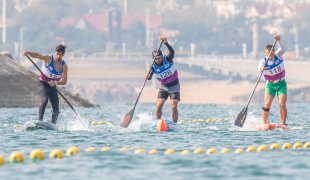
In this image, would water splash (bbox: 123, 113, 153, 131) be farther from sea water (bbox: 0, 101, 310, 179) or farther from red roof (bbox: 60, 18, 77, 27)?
red roof (bbox: 60, 18, 77, 27)

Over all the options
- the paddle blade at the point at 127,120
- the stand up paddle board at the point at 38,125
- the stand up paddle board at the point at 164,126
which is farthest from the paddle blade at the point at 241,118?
the stand up paddle board at the point at 38,125

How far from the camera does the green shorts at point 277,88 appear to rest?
2447 centimetres

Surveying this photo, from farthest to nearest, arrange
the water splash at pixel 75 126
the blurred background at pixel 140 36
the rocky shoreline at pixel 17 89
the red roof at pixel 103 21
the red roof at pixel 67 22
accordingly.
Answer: the red roof at pixel 103 21 < the red roof at pixel 67 22 < the blurred background at pixel 140 36 < the rocky shoreline at pixel 17 89 < the water splash at pixel 75 126

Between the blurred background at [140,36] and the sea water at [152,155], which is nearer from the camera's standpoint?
the sea water at [152,155]

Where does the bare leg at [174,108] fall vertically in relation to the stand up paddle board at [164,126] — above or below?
above

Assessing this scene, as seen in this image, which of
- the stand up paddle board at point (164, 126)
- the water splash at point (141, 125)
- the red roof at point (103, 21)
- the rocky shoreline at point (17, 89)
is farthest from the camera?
the red roof at point (103, 21)

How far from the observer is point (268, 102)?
81.0ft

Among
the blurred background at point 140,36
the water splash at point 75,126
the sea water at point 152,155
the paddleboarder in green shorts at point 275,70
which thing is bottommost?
the sea water at point 152,155

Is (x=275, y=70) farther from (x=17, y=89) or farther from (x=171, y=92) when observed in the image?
(x=17, y=89)

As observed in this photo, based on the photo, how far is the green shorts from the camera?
24.5m

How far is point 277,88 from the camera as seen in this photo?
24562 millimetres

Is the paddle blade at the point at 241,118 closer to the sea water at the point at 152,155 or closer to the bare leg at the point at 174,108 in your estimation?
the sea water at the point at 152,155

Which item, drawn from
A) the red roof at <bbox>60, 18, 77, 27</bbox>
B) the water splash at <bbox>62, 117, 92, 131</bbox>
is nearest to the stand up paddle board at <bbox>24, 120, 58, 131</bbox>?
the water splash at <bbox>62, 117, 92, 131</bbox>

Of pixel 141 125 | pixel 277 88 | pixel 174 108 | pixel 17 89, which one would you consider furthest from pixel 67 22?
pixel 277 88
